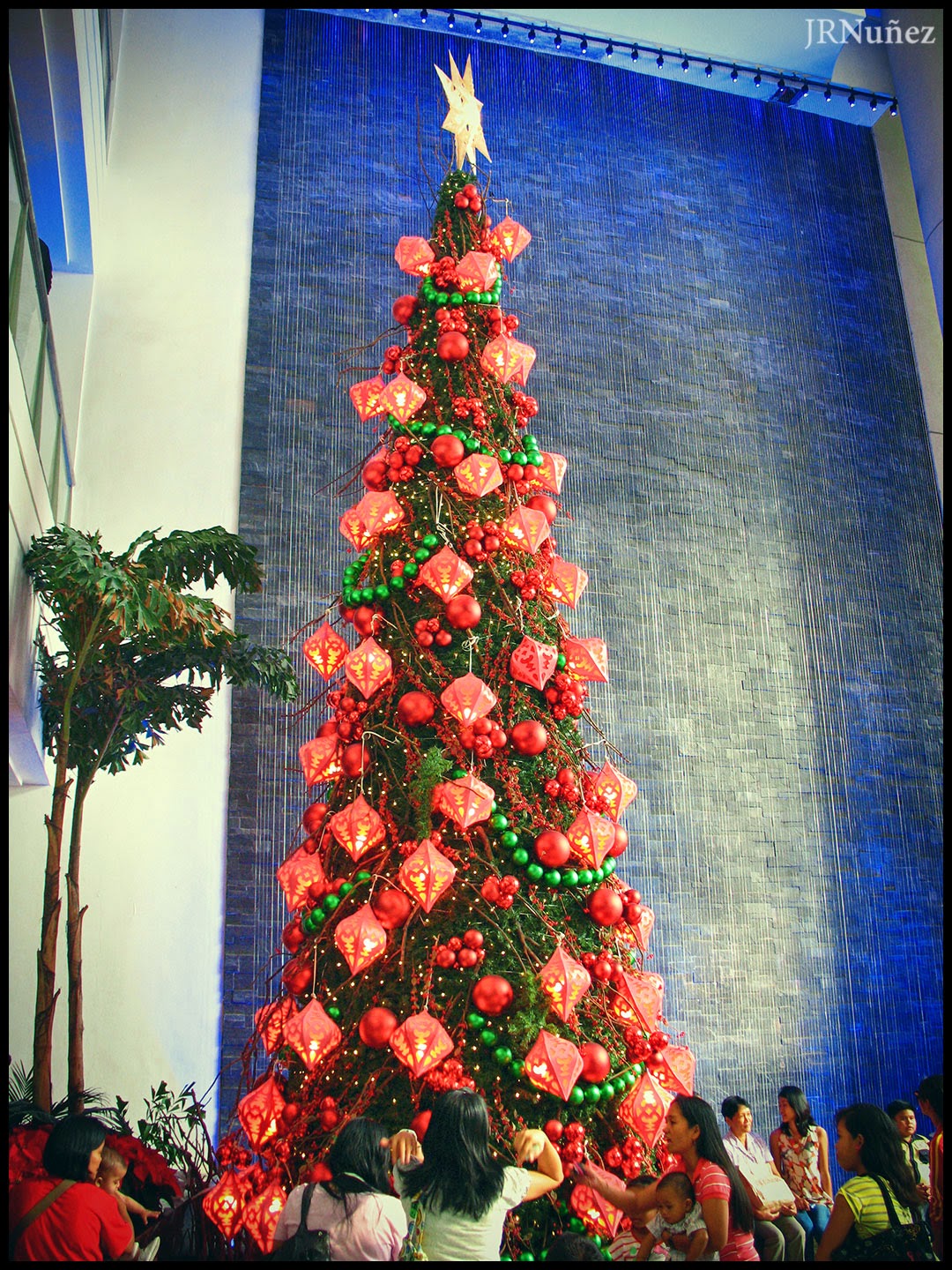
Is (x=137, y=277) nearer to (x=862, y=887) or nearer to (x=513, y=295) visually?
(x=513, y=295)

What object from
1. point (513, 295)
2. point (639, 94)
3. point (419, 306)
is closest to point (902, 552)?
point (513, 295)

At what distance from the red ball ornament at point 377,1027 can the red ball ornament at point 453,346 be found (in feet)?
6.63

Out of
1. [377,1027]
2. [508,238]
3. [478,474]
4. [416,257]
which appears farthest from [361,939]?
[508,238]

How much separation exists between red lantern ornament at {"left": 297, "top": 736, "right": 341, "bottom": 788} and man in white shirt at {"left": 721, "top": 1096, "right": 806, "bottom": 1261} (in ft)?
5.11

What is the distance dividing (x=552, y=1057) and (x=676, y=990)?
10.7ft

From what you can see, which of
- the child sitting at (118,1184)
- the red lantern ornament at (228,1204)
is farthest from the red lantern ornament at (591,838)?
the child sitting at (118,1184)

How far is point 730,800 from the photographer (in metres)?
6.10

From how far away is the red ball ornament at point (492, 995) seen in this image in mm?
2705

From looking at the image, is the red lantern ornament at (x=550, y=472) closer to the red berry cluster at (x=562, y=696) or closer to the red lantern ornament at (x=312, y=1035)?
the red berry cluster at (x=562, y=696)

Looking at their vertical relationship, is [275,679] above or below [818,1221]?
above

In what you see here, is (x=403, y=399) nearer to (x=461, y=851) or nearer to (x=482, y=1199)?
(x=461, y=851)

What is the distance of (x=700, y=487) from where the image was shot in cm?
667

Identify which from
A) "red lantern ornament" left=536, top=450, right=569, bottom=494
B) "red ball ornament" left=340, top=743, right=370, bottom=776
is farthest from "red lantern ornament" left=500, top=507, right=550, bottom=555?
"red ball ornament" left=340, top=743, right=370, bottom=776

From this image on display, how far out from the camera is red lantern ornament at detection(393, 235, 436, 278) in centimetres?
369
